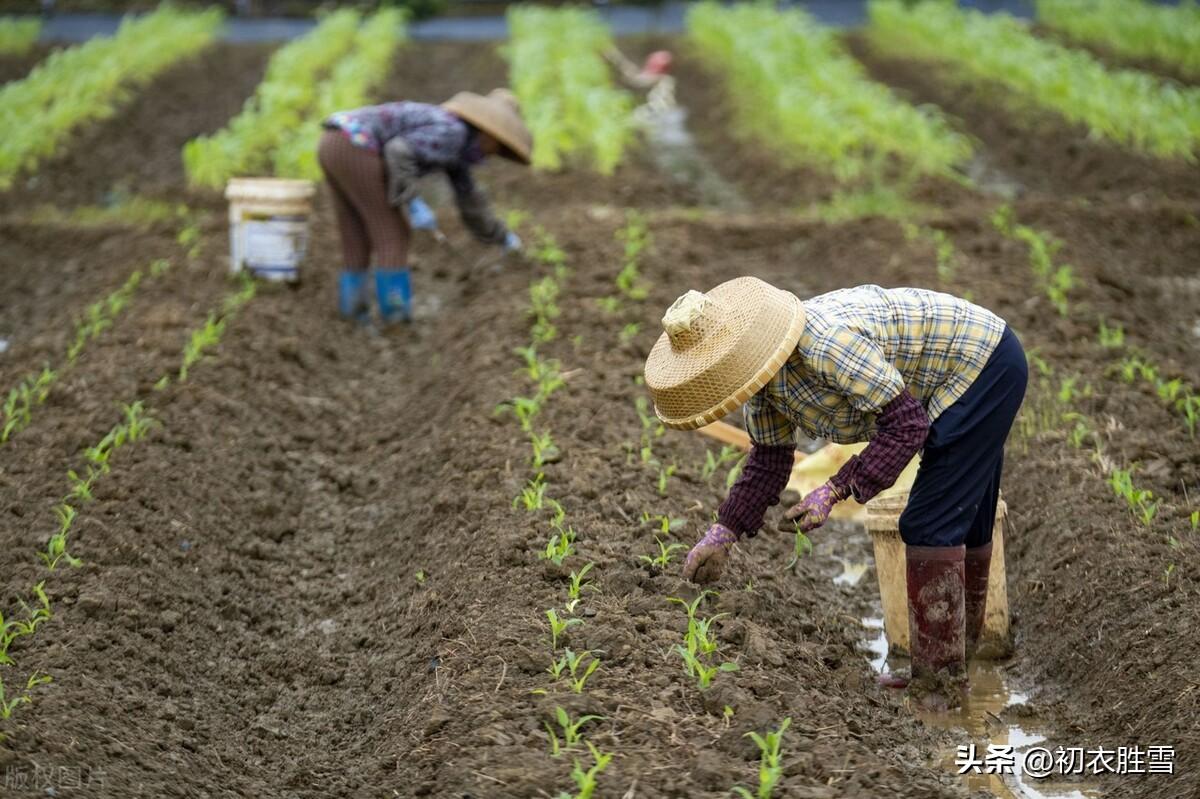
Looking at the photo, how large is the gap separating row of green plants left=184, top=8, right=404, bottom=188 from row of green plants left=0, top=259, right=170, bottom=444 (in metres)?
2.05

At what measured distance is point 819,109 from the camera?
37.3ft

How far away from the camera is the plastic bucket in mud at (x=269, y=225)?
7777 millimetres

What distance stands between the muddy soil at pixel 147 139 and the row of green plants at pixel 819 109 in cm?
484

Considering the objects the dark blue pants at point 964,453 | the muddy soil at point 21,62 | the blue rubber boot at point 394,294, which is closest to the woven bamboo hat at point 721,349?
the dark blue pants at point 964,453

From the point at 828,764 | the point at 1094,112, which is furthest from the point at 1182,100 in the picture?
the point at 828,764

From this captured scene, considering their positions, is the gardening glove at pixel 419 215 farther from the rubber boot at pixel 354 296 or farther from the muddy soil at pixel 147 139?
the muddy soil at pixel 147 139

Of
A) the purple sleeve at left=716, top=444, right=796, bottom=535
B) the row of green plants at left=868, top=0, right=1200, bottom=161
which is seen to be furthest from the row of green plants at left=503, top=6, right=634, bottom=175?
the purple sleeve at left=716, top=444, right=796, bottom=535

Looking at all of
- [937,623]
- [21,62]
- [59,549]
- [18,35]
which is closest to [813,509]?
[937,623]

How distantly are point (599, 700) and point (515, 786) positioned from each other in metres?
0.42

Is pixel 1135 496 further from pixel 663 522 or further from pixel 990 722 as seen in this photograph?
pixel 663 522

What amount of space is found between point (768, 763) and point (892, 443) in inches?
33.7

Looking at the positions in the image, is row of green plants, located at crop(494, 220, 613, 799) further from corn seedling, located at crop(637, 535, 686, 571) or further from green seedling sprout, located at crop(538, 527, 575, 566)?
corn seedling, located at crop(637, 535, 686, 571)

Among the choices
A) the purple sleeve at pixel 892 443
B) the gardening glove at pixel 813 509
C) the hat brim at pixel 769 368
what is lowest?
the gardening glove at pixel 813 509

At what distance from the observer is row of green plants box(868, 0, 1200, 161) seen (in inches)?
430
